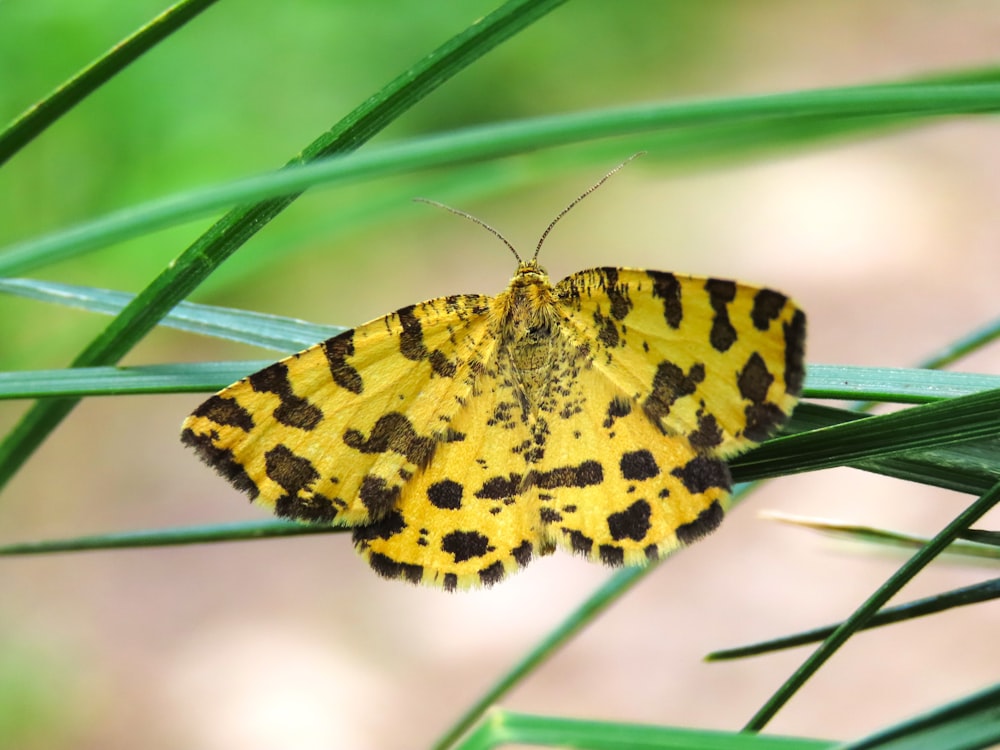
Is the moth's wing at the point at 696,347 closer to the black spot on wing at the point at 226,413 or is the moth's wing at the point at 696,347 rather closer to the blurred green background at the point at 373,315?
the black spot on wing at the point at 226,413

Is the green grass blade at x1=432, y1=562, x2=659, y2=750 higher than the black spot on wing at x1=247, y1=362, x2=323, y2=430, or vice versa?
the black spot on wing at x1=247, y1=362, x2=323, y2=430

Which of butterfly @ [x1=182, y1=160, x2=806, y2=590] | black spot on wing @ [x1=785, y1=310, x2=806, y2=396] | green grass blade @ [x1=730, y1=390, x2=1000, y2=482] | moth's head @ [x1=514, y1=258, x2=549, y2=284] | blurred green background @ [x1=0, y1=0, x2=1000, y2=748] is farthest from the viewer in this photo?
blurred green background @ [x1=0, y1=0, x2=1000, y2=748]

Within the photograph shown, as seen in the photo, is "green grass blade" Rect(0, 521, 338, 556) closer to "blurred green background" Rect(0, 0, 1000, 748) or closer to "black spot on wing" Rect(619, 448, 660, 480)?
"black spot on wing" Rect(619, 448, 660, 480)

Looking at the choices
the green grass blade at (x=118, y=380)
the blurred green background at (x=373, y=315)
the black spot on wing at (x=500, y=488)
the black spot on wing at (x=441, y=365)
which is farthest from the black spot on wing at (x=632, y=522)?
the blurred green background at (x=373, y=315)

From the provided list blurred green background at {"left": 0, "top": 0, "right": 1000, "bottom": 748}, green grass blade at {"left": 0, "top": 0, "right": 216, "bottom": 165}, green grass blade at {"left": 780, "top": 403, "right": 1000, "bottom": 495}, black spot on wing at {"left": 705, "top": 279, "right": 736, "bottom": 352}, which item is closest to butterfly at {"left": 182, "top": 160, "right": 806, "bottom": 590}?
black spot on wing at {"left": 705, "top": 279, "right": 736, "bottom": 352}


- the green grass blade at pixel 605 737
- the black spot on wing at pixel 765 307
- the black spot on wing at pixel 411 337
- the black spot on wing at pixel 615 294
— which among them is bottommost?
the green grass blade at pixel 605 737

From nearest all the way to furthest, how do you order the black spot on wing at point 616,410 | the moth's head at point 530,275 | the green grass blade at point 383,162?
the green grass blade at point 383,162 < the black spot on wing at point 616,410 < the moth's head at point 530,275
